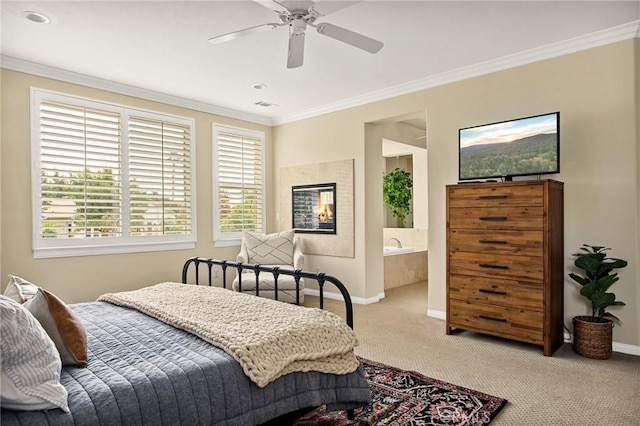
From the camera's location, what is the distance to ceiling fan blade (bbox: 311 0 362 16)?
2428 mm

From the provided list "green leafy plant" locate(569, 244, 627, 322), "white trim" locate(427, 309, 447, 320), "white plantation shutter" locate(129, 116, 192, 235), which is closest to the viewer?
"green leafy plant" locate(569, 244, 627, 322)

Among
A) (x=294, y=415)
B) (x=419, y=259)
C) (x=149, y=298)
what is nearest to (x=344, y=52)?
(x=149, y=298)

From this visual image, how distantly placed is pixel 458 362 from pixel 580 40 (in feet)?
9.55

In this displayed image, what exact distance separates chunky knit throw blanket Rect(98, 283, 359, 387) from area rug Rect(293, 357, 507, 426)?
0.47 m

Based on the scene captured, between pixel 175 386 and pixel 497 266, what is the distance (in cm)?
293

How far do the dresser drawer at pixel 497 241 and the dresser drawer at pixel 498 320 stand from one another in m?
0.50

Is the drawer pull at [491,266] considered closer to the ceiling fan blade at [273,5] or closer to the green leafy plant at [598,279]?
the green leafy plant at [598,279]

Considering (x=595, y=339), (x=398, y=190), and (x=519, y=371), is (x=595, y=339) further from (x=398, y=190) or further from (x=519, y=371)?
(x=398, y=190)

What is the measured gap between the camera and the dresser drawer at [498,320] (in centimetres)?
333

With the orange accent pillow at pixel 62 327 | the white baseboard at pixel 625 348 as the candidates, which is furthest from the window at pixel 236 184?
the white baseboard at pixel 625 348

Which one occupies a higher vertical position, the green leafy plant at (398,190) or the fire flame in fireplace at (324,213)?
the green leafy plant at (398,190)

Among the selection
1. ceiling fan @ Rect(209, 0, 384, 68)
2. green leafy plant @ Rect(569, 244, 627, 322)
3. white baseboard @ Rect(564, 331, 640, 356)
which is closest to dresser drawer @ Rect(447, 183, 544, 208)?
green leafy plant @ Rect(569, 244, 627, 322)

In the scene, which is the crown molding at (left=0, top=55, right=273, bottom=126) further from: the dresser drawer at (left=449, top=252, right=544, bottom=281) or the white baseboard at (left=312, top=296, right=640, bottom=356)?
the dresser drawer at (left=449, top=252, right=544, bottom=281)

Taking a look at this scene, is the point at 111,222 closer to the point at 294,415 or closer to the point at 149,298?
the point at 149,298
